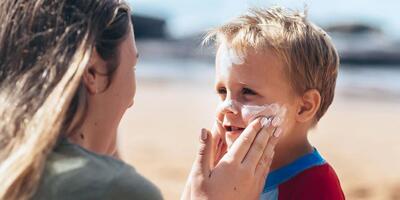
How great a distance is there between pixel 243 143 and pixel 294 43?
1.86ft

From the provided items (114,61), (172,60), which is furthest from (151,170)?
(172,60)

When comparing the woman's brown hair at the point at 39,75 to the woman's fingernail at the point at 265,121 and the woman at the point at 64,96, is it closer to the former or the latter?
the woman at the point at 64,96

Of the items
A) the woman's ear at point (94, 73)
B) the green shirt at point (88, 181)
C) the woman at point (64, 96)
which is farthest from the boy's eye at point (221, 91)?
the green shirt at point (88, 181)

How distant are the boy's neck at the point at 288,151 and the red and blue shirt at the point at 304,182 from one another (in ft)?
0.11

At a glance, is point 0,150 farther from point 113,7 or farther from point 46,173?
point 113,7

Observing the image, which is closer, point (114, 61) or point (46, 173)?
point (46, 173)

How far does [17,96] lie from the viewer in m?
2.46

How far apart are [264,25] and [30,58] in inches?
52.5

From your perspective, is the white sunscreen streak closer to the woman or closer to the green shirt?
the woman

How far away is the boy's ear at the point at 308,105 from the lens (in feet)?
11.7

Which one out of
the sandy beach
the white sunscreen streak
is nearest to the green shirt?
the white sunscreen streak

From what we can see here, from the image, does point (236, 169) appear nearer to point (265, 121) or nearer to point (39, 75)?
point (265, 121)

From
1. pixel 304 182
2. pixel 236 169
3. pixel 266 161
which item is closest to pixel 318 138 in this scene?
pixel 304 182

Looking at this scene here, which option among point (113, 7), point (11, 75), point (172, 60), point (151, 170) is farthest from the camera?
point (172, 60)
